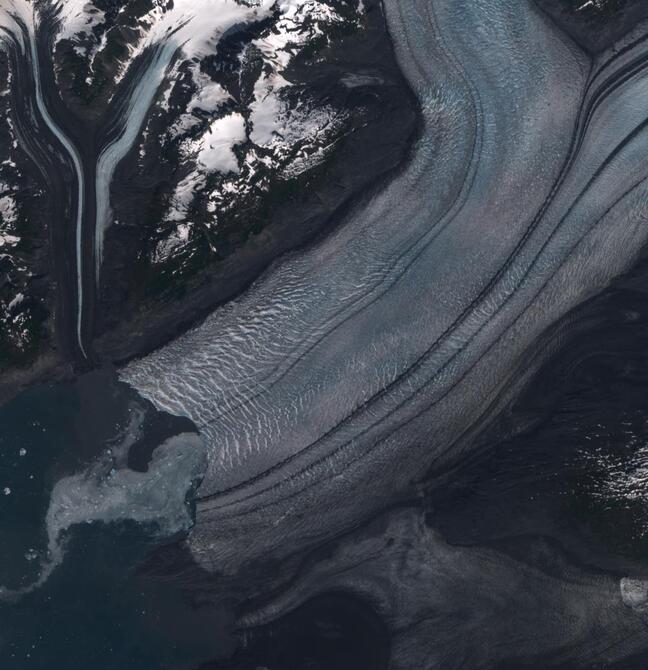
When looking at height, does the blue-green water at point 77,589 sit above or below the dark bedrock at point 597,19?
below

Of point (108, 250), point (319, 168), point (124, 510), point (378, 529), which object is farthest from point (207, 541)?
point (319, 168)

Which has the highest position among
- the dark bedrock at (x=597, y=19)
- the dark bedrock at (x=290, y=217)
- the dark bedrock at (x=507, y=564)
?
the dark bedrock at (x=597, y=19)

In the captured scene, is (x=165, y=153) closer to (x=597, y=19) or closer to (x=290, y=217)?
(x=290, y=217)

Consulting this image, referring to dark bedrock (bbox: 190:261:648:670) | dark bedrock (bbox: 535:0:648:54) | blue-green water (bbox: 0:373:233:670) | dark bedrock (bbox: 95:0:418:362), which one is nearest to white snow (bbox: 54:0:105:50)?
dark bedrock (bbox: 95:0:418:362)

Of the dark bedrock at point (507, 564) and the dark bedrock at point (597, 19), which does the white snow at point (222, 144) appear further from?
the dark bedrock at point (507, 564)

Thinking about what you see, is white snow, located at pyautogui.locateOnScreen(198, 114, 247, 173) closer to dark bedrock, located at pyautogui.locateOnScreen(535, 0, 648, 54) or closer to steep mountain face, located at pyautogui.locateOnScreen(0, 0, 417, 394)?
steep mountain face, located at pyautogui.locateOnScreen(0, 0, 417, 394)

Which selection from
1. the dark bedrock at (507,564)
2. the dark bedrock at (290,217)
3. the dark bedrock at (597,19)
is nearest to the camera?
the dark bedrock at (507,564)

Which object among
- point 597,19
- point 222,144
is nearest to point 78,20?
point 222,144

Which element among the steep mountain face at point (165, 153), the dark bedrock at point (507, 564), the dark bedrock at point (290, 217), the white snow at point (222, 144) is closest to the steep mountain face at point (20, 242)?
the steep mountain face at point (165, 153)
